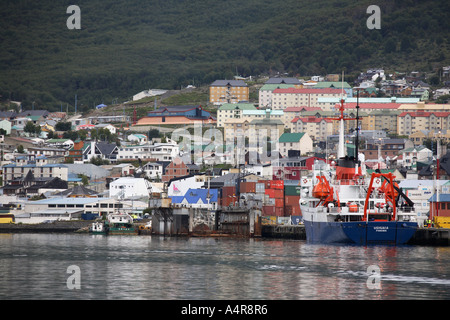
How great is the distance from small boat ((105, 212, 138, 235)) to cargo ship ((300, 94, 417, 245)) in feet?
64.4

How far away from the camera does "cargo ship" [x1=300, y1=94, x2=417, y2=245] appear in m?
65.9

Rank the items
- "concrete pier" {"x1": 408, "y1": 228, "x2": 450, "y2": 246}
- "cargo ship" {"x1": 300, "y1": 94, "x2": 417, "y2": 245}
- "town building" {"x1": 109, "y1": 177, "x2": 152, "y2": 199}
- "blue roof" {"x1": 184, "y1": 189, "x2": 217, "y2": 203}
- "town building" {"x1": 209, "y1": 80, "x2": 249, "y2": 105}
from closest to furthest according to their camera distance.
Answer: "cargo ship" {"x1": 300, "y1": 94, "x2": 417, "y2": 245} → "concrete pier" {"x1": 408, "y1": 228, "x2": 450, "y2": 246} → "blue roof" {"x1": 184, "y1": 189, "x2": 217, "y2": 203} → "town building" {"x1": 109, "y1": 177, "x2": 152, "y2": 199} → "town building" {"x1": 209, "y1": 80, "x2": 249, "y2": 105}

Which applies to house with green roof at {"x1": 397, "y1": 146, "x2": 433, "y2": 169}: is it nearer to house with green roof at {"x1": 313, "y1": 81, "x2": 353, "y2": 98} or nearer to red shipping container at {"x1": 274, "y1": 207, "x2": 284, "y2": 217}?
red shipping container at {"x1": 274, "y1": 207, "x2": 284, "y2": 217}

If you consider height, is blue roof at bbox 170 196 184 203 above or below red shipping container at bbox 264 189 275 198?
below

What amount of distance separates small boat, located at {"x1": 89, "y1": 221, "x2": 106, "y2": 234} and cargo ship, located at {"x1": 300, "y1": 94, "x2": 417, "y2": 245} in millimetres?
22509

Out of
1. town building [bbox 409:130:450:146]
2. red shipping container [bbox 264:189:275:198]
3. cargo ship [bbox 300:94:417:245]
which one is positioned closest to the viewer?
cargo ship [bbox 300:94:417:245]

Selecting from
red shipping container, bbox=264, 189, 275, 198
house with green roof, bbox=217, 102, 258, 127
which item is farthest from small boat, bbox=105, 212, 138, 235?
house with green roof, bbox=217, 102, 258, 127

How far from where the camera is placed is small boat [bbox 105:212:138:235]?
85562 millimetres

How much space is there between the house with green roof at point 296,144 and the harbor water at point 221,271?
70.4 metres

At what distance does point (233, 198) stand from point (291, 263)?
121 ft

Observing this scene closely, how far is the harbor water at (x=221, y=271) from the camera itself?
42.1 metres

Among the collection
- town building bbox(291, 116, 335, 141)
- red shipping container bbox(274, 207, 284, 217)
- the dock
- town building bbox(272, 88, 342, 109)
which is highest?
town building bbox(272, 88, 342, 109)
